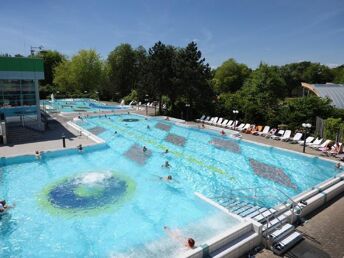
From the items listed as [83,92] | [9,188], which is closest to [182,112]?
[9,188]

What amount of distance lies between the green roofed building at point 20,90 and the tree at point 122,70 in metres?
33.3

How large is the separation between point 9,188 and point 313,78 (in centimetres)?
7942

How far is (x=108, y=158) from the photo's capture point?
17.4 m

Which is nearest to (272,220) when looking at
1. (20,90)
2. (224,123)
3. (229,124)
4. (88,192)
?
(88,192)

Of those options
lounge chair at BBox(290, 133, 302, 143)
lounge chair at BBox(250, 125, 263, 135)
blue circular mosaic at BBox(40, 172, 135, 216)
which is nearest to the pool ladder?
blue circular mosaic at BBox(40, 172, 135, 216)

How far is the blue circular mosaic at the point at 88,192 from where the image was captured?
11445 millimetres

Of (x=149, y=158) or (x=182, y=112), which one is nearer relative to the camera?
(x=149, y=158)

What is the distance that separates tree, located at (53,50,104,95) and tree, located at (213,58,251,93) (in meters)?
28.5

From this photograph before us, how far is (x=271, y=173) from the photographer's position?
1528 centimetres

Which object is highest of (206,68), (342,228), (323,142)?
(206,68)

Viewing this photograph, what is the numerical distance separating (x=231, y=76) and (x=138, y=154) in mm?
54982

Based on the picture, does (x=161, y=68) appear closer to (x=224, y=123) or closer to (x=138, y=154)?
(x=224, y=123)

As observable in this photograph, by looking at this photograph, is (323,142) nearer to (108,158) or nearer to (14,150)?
(108,158)

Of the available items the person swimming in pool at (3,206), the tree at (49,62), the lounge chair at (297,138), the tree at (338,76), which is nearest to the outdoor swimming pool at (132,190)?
the person swimming in pool at (3,206)
